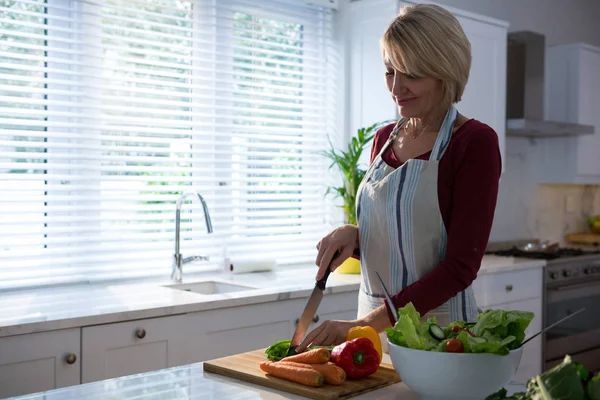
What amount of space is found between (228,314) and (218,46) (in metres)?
1.43

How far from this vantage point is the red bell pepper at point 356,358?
1563mm

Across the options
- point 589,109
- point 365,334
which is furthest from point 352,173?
point 589,109

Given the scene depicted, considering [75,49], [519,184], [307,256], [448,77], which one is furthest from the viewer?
[519,184]

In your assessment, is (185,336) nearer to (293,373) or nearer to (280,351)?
(280,351)

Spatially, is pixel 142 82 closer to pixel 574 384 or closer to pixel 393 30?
pixel 393 30

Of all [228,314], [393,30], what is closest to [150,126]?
[228,314]

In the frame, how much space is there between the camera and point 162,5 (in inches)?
130

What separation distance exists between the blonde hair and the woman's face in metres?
0.02

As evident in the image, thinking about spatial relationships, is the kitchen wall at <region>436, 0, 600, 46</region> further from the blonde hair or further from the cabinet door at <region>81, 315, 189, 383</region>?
the cabinet door at <region>81, 315, 189, 383</region>

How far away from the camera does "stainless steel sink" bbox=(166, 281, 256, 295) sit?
3.29m

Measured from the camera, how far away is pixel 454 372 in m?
1.32

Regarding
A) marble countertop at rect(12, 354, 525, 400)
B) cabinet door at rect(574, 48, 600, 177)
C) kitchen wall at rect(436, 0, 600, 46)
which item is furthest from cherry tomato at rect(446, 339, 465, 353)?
cabinet door at rect(574, 48, 600, 177)

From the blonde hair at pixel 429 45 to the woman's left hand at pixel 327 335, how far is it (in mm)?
677

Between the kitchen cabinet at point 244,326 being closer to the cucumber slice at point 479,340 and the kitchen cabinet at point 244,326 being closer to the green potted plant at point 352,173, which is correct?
the green potted plant at point 352,173
